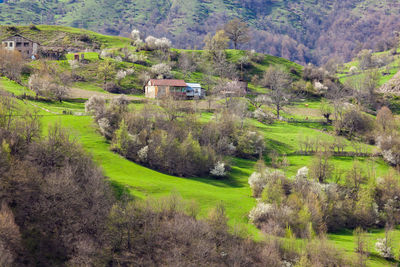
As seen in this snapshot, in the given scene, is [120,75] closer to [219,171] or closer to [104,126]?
[104,126]

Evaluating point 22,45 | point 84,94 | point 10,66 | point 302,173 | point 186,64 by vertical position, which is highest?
point 22,45

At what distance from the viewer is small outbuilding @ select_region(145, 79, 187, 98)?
361ft

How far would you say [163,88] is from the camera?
111500mm

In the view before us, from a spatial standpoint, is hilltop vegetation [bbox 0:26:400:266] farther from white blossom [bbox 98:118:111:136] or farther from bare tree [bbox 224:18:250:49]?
bare tree [bbox 224:18:250:49]

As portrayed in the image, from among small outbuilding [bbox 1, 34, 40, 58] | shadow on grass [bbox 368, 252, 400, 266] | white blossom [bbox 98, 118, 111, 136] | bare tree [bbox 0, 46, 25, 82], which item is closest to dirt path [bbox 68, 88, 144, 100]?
bare tree [bbox 0, 46, 25, 82]

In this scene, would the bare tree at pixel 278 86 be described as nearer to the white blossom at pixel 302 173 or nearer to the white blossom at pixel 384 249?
the white blossom at pixel 302 173

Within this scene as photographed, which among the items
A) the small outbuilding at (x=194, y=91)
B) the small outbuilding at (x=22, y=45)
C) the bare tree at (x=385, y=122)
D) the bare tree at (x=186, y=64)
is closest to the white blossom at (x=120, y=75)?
the small outbuilding at (x=194, y=91)

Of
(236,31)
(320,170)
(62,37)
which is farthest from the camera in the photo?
(236,31)

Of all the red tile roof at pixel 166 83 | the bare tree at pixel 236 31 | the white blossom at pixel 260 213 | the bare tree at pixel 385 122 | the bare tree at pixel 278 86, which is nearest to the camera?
the white blossom at pixel 260 213

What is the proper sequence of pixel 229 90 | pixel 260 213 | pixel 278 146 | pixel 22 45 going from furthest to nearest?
pixel 22 45, pixel 229 90, pixel 278 146, pixel 260 213

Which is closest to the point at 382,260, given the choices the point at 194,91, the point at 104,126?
the point at 104,126

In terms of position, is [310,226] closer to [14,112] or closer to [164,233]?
[164,233]

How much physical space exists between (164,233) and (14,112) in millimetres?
37733

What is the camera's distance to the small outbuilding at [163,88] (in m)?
110
